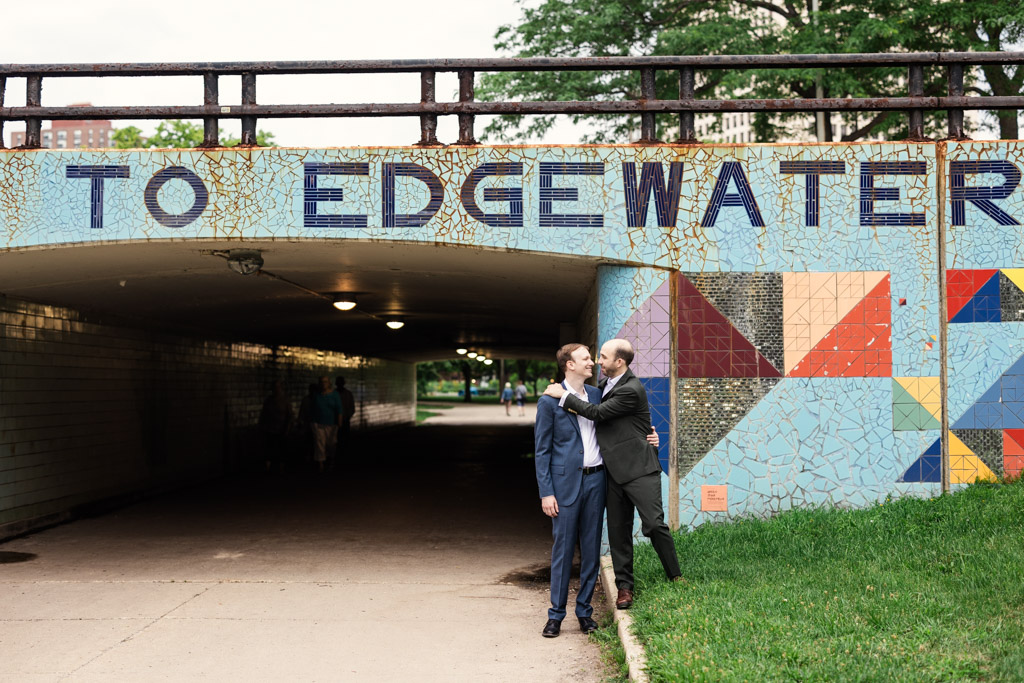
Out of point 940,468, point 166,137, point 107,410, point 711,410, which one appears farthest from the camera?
point 166,137

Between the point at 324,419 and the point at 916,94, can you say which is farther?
the point at 324,419

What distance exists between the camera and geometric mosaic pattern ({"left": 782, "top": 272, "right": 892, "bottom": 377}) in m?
7.79

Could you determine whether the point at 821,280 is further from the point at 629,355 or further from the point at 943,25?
the point at 943,25

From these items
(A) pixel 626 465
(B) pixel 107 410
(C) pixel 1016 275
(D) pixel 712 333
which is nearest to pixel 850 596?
(A) pixel 626 465

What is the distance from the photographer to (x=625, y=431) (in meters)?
6.09

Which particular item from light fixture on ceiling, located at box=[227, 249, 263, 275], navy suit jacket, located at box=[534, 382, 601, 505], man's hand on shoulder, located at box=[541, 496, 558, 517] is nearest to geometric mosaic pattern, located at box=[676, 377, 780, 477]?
navy suit jacket, located at box=[534, 382, 601, 505]

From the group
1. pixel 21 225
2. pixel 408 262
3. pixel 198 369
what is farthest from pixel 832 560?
pixel 198 369

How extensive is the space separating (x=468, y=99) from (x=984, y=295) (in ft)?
15.7

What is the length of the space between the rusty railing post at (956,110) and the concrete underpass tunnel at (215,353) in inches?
134

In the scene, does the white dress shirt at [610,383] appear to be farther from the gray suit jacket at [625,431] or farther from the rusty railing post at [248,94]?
the rusty railing post at [248,94]

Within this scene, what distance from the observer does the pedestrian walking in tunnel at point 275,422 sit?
16750 mm

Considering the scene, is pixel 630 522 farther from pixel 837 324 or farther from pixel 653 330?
pixel 837 324

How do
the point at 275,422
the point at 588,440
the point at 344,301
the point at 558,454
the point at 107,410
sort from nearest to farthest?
the point at 558,454 → the point at 588,440 → the point at 107,410 → the point at 344,301 → the point at 275,422

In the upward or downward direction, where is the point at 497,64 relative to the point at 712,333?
upward
